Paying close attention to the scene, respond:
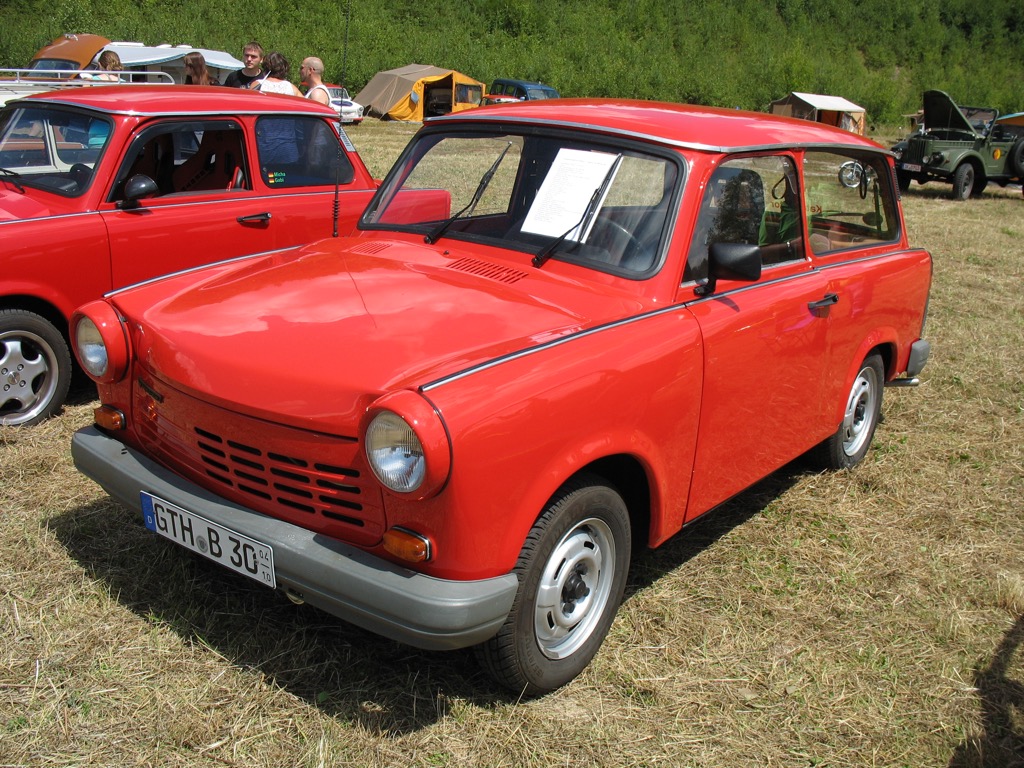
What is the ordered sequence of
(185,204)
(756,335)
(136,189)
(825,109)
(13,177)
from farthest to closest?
(825,109)
(185,204)
(13,177)
(136,189)
(756,335)

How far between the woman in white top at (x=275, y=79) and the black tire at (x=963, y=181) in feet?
44.6

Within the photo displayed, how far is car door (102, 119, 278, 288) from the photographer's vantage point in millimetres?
4992

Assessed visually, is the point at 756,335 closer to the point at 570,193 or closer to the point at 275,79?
the point at 570,193

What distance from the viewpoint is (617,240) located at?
3.29 meters

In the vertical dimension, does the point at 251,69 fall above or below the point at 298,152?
above

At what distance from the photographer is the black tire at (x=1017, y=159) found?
56.6 ft

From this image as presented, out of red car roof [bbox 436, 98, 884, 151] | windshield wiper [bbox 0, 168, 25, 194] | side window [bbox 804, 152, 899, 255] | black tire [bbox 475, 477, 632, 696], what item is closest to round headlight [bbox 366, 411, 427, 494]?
black tire [bbox 475, 477, 632, 696]

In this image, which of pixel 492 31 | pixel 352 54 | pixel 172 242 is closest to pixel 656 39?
pixel 492 31

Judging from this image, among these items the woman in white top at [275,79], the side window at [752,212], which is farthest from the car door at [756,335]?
the woman in white top at [275,79]

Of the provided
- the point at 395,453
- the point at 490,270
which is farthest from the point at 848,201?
the point at 395,453

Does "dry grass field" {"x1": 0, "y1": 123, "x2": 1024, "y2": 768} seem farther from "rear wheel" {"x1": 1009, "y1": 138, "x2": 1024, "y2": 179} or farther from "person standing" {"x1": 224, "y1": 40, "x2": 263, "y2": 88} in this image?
"rear wheel" {"x1": 1009, "y1": 138, "x2": 1024, "y2": 179}

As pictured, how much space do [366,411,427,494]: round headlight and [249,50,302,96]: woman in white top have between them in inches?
232

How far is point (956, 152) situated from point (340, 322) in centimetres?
1700

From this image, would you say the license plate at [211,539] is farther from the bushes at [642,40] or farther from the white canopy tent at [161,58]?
the bushes at [642,40]
